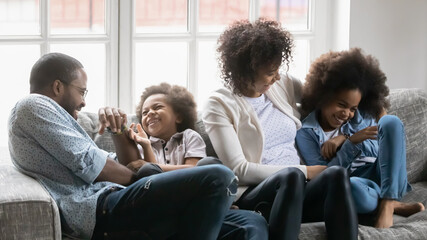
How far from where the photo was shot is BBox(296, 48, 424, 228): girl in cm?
287

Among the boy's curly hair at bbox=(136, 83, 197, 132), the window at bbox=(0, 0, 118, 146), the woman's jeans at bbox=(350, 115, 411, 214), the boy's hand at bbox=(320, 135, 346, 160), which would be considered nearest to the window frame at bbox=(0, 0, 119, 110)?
the window at bbox=(0, 0, 118, 146)

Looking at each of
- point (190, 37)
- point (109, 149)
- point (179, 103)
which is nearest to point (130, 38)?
point (190, 37)

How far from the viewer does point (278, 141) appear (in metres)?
3.04

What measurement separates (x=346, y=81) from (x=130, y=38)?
107 centimetres

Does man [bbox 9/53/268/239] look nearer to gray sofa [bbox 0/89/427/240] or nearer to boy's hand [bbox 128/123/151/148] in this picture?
gray sofa [bbox 0/89/427/240]

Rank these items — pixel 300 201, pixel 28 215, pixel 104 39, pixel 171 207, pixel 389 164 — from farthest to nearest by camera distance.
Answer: pixel 104 39 < pixel 389 164 < pixel 300 201 < pixel 171 207 < pixel 28 215

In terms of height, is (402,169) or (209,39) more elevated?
(209,39)

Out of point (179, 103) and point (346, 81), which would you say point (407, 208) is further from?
point (179, 103)

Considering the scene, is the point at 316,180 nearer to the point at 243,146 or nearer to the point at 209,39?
the point at 243,146

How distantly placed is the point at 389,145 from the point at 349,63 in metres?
0.43

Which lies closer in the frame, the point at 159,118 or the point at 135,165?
the point at 135,165

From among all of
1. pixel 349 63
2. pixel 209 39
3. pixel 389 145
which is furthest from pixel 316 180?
pixel 209 39

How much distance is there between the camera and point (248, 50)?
299cm

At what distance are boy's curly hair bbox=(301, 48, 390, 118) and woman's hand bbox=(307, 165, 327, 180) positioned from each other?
306 mm
